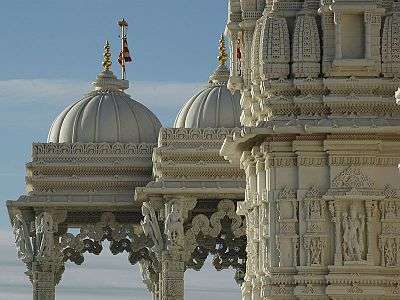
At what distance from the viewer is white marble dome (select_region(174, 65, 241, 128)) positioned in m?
48.3

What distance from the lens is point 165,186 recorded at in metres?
46.2

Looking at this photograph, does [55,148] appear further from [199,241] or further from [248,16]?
[248,16]

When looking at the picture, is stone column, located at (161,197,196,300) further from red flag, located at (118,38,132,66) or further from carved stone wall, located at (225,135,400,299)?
carved stone wall, located at (225,135,400,299)

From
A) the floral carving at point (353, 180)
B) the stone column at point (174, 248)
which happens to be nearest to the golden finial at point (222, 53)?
the stone column at point (174, 248)

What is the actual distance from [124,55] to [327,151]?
1937 centimetres

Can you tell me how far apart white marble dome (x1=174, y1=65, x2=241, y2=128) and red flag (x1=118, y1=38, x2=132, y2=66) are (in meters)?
3.88

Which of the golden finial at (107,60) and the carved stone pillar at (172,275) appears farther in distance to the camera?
the golden finial at (107,60)

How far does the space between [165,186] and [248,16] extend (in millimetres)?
9000

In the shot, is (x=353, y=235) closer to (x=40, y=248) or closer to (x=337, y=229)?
(x=337, y=229)

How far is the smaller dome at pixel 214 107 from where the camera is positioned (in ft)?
159

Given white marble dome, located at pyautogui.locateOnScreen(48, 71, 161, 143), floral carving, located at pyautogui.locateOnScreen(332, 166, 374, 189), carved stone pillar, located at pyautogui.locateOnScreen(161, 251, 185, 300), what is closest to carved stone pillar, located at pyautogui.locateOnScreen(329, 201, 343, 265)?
floral carving, located at pyautogui.locateOnScreen(332, 166, 374, 189)

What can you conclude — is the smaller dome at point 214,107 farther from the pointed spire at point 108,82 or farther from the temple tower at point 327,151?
the temple tower at point 327,151

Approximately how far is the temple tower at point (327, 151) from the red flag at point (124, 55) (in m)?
17.9

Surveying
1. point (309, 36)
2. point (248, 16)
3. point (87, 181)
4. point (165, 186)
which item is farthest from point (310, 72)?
point (87, 181)
